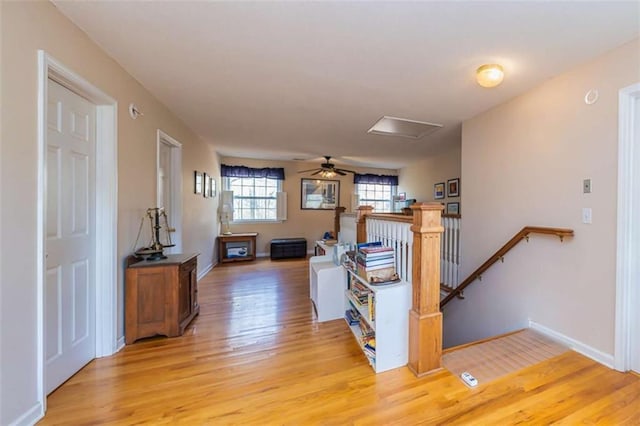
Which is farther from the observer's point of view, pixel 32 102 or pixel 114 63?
pixel 114 63

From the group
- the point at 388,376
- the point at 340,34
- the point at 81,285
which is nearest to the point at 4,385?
the point at 81,285

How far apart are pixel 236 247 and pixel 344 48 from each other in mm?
4851

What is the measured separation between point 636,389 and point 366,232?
7.08 feet

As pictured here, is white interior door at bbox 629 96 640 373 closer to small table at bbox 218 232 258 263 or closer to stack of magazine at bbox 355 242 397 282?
stack of magazine at bbox 355 242 397 282

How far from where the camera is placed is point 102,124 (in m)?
1.99

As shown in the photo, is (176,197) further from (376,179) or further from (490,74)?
(376,179)

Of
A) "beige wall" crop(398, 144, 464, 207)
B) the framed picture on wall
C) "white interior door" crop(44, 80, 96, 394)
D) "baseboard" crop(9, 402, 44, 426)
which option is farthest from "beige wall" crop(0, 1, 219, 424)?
the framed picture on wall

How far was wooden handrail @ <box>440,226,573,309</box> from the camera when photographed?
84.4 inches

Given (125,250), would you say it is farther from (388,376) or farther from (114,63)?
(388,376)

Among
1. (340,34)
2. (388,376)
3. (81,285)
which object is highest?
(340,34)

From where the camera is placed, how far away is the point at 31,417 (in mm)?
1347

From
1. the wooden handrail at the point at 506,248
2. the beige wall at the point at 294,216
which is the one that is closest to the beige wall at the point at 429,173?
the beige wall at the point at 294,216

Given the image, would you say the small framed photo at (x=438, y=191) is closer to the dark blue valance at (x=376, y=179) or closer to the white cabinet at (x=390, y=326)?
the dark blue valance at (x=376, y=179)

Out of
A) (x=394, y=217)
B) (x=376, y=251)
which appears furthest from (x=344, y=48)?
(x=376, y=251)
